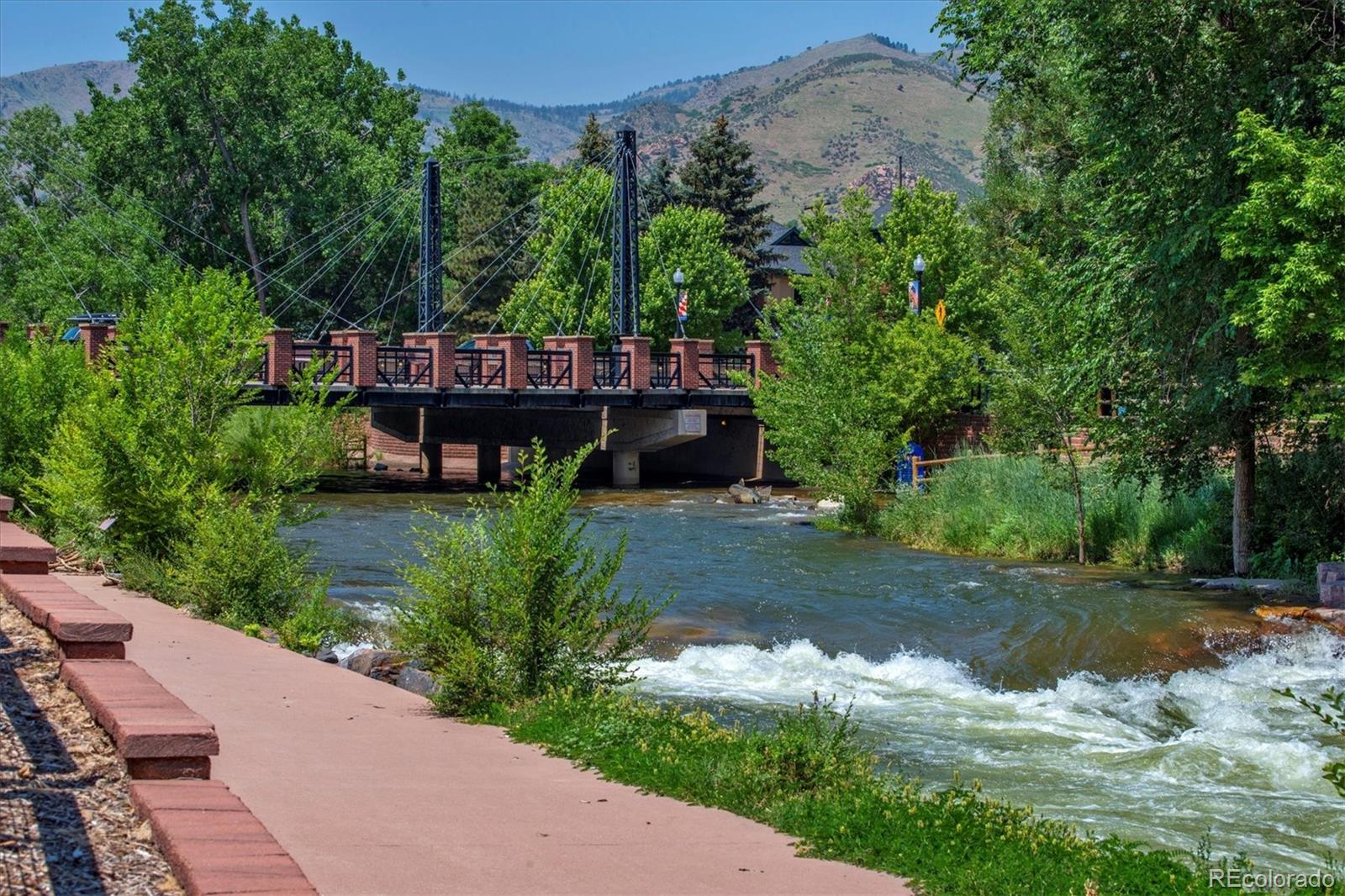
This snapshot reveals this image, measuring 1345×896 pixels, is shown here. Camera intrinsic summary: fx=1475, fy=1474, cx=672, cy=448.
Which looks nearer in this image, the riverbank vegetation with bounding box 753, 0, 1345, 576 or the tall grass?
the riverbank vegetation with bounding box 753, 0, 1345, 576

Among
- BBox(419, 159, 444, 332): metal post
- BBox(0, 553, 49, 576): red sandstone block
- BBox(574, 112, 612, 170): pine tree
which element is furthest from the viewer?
BBox(574, 112, 612, 170): pine tree

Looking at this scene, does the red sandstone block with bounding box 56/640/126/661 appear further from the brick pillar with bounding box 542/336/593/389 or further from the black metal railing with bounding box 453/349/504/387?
the brick pillar with bounding box 542/336/593/389

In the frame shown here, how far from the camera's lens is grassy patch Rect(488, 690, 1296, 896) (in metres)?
7.02

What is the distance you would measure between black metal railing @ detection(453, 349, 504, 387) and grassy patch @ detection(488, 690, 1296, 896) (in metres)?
36.3

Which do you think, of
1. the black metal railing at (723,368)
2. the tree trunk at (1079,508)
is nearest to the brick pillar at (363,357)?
the black metal railing at (723,368)

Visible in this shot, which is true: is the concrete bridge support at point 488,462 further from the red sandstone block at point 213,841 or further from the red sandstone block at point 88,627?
the red sandstone block at point 213,841

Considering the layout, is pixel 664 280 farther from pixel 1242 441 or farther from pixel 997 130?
pixel 1242 441

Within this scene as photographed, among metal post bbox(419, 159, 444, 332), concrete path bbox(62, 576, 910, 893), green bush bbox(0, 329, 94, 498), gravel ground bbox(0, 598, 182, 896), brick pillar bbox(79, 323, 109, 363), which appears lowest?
concrete path bbox(62, 576, 910, 893)

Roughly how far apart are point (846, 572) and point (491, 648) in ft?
44.0

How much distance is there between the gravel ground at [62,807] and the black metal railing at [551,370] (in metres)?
37.5

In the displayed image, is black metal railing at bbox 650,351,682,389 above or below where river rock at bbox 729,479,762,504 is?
above

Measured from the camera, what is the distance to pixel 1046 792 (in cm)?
1091

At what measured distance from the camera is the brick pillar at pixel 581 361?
4712cm

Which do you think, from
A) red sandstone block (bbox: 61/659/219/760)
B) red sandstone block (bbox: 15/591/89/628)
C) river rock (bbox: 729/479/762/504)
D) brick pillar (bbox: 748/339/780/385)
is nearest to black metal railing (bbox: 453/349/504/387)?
brick pillar (bbox: 748/339/780/385)
